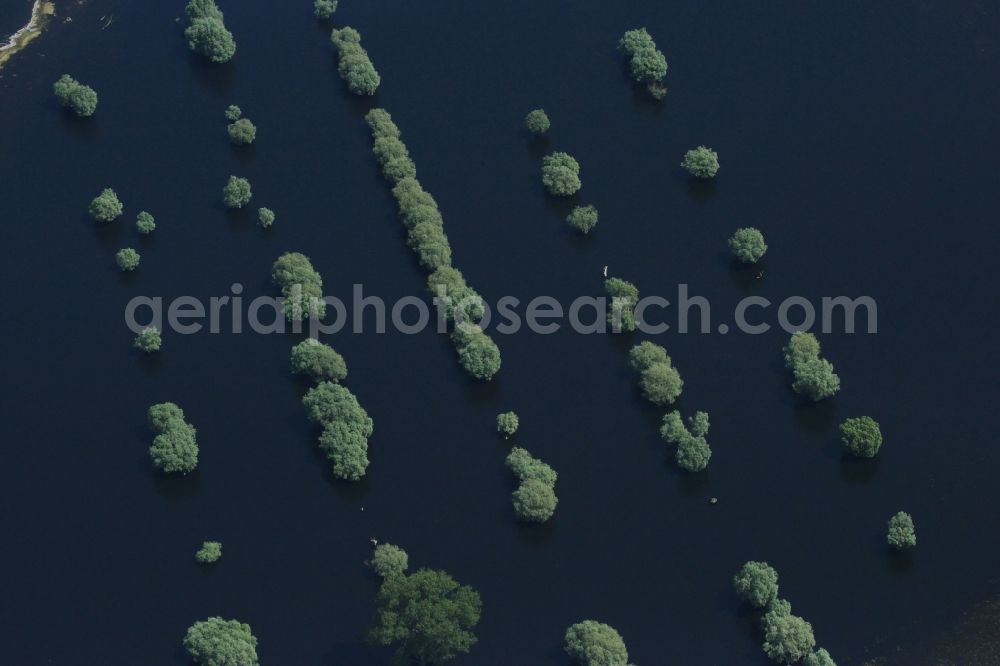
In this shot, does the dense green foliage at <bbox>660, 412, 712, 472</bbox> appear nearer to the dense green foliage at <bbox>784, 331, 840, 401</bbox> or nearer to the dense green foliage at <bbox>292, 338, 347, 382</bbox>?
the dense green foliage at <bbox>784, 331, 840, 401</bbox>

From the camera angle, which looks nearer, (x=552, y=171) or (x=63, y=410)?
(x=63, y=410)

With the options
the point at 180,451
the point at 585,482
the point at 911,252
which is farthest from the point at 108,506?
the point at 911,252

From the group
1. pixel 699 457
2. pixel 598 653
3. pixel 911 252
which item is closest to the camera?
pixel 598 653

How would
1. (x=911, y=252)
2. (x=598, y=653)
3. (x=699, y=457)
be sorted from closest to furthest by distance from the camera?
(x=598, y=653) < (x=699, y=457) < (x=911, y=252)

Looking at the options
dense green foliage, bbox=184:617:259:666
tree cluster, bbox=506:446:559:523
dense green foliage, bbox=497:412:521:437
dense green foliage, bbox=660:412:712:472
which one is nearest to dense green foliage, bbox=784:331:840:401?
dense green foliage, bbox=660:412:712:472

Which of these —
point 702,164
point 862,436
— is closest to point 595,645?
point 862,436

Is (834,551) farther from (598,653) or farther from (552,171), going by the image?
(552,171)

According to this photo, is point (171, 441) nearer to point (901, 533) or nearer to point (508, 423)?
point (508, 423)
